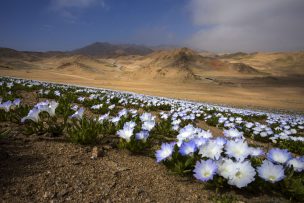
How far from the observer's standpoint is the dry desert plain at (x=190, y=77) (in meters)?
35.4

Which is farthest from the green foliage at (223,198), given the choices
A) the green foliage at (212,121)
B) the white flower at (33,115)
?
the green foliage at (212,121)

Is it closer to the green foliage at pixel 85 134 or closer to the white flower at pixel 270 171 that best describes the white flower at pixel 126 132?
the green foliage at pixel 85 134

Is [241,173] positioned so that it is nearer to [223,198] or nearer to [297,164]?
[223,198]

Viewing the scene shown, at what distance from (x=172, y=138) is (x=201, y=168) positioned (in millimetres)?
2608

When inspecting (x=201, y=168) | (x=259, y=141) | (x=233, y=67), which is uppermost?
(x=233, y=67)

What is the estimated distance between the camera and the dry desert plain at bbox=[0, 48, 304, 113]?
3544 centimetres

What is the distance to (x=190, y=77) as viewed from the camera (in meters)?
54.2

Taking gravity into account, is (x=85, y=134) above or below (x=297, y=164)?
below

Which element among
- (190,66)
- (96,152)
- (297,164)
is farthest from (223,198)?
(190,66)

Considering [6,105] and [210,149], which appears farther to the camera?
[6,105]

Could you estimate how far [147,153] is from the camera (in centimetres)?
376

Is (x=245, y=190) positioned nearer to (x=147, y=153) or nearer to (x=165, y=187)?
(x=165, y=187)

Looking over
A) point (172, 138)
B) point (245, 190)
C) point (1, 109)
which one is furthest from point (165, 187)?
point (1, 109)

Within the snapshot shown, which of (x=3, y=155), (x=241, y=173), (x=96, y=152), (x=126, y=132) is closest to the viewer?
(x=241, y=173)
